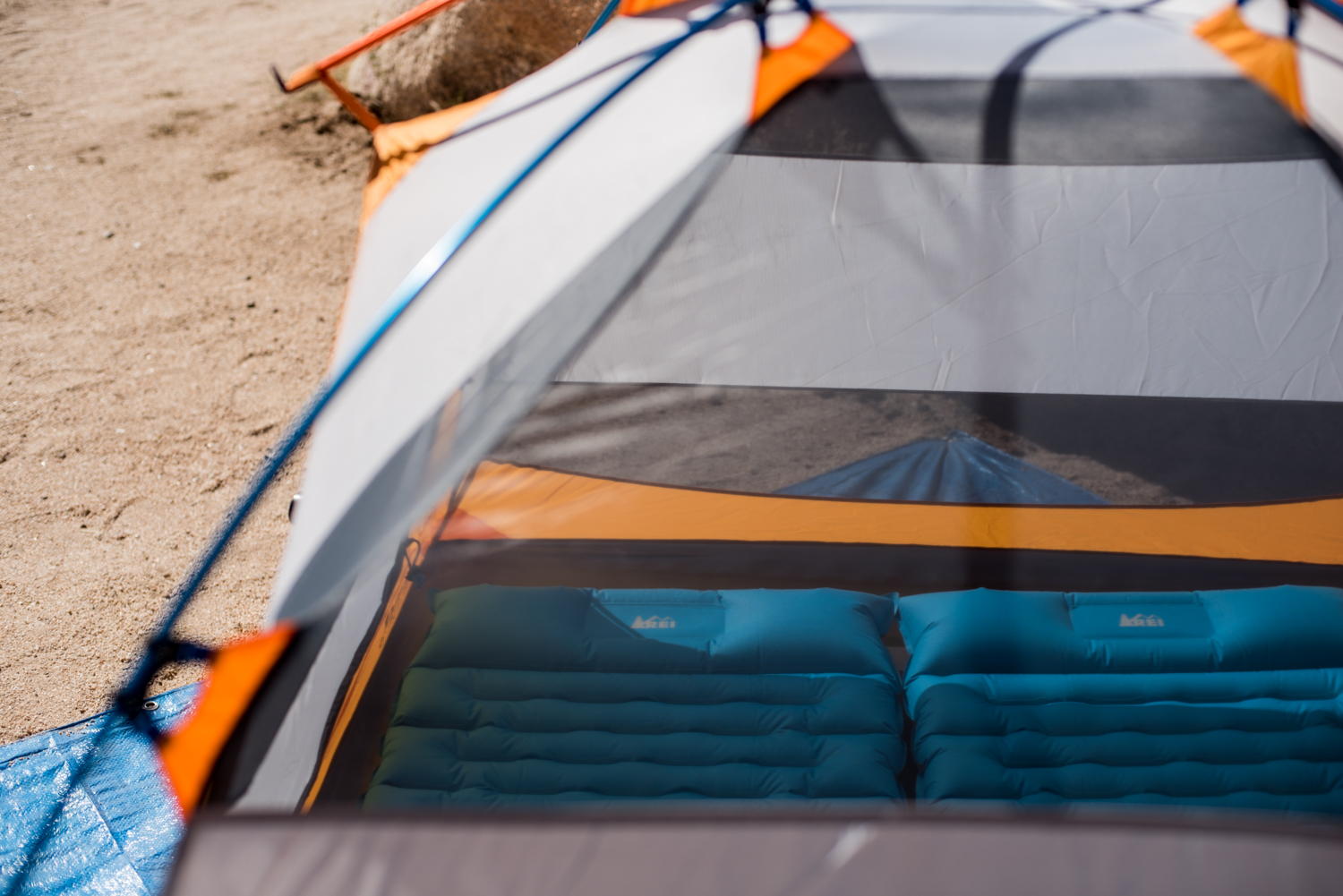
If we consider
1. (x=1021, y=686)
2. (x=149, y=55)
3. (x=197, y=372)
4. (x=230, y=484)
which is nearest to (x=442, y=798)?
(x=1021, y=686)

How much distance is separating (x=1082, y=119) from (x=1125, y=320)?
0.33 m

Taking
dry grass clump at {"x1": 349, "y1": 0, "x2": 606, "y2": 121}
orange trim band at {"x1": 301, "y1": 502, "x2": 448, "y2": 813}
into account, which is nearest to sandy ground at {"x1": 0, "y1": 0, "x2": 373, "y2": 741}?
dry grass clump at {"x1": 349, "y1": 0, "x2": 606, "y2": 121}

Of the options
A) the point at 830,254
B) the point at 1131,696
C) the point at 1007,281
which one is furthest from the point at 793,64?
the point at 1131,696

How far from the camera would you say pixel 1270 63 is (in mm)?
1173

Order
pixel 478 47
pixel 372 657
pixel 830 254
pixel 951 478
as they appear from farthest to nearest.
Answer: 1. pixel 478 47
2. pixel 951 478
3. pixel 372 657
4. pixel 830 254

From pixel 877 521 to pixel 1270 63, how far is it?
989mm

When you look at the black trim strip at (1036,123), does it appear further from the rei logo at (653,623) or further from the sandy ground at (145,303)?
the sandy ground at (145,303)

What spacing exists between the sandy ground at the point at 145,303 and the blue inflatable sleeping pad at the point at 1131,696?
1582 mm

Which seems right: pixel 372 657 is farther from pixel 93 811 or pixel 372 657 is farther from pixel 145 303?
pixel 145 303

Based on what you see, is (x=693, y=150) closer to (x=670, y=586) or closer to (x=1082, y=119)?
(x=1082, y=119)

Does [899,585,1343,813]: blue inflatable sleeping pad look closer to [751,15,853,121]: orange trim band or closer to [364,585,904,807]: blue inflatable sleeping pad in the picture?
[364,585,904,807]: blue inflatable sleeping pad

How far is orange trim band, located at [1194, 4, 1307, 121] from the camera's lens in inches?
46.1

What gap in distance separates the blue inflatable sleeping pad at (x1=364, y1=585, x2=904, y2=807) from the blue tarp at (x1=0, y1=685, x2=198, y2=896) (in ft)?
1.86

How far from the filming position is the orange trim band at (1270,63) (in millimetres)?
1170
